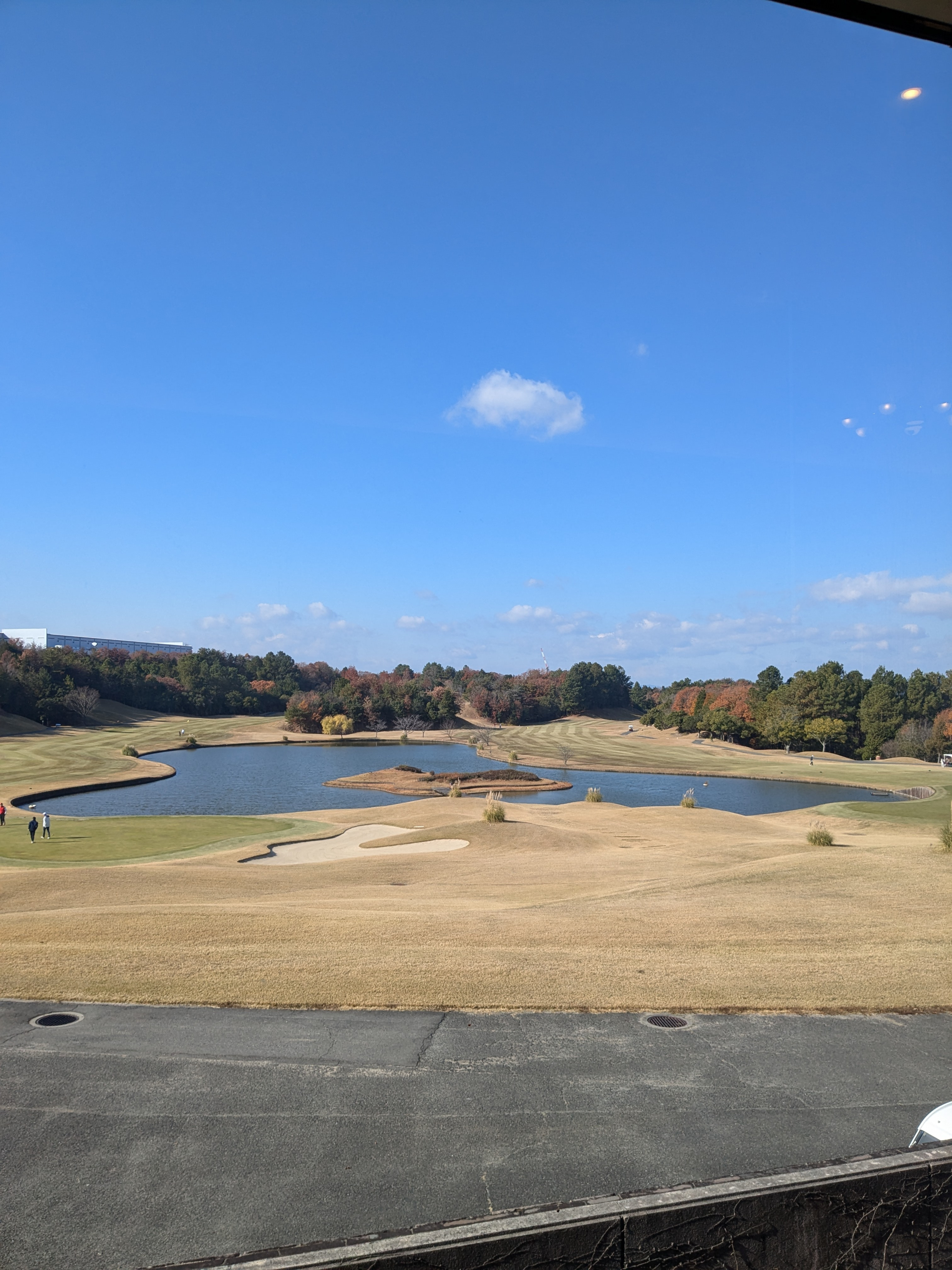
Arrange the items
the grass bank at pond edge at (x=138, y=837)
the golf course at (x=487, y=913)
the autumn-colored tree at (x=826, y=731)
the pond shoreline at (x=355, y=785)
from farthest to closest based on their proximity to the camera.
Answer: the autumn-colored tree at (x=826, y=731), the pond shoreline at (x=355, y=785), the grass bank at pond edge at (x=138, y=837), the golf course at (x=487, y=913)

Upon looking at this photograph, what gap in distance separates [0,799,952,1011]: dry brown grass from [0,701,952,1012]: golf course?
56 mm

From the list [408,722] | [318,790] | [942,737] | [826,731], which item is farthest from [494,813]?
[408,722]

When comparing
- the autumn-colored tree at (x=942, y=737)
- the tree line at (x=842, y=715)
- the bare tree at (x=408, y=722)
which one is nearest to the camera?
the autumn-colored tree at (x=942, y=737)

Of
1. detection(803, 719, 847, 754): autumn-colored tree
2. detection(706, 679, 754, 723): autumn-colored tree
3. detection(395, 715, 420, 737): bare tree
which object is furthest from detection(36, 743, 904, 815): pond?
detection(706, 679, 754, 723): autumn-colored tree

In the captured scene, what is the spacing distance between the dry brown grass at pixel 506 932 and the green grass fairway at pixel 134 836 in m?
4.28

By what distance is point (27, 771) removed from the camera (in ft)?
186

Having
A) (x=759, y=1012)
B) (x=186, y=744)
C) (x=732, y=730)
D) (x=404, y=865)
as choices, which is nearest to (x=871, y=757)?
(x=732, y=730)

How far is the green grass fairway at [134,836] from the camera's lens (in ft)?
84.9

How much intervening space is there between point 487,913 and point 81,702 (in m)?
96.3

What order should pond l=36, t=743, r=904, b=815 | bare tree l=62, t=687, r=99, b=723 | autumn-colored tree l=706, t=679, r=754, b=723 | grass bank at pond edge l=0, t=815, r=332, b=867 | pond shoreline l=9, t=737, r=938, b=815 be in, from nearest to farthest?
1. grass bank at pond edge l=0, t=815, r=332, b=867
2. pond l=36, t=743, r=904, b=815
3. pond shoreline l=9, t=737, r=938, b=815
4. bare tree l=62, t=687, r=99, b=723
5. autumn-colored tree l=706, t=679, r=754, b=723

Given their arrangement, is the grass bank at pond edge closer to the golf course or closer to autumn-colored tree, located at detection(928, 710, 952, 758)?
the golf course

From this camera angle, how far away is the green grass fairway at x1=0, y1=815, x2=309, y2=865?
25875 millimetres

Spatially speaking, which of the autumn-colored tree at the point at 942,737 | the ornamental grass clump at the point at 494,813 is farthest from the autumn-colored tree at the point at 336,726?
the ornamental grass clump at the point at 494,813

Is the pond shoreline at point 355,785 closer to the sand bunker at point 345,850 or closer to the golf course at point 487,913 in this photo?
the sand bunker at point 345,850
